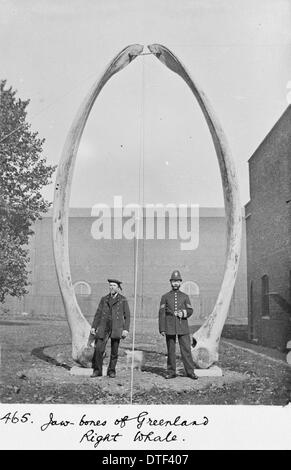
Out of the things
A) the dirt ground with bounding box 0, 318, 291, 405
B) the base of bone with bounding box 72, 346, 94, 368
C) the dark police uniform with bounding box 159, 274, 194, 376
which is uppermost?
the dark police uniform with bounding box 159, 274, 194, 376

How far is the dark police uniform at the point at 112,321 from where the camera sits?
5289 millimetres

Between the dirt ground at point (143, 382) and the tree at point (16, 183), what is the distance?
91 centimetres

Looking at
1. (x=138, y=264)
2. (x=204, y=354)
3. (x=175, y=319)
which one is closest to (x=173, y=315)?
(x=175, y=319)

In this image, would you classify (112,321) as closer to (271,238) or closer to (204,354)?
(204,354)

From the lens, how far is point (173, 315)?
5.49 metres

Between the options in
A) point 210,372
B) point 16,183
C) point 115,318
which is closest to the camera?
point 210,372

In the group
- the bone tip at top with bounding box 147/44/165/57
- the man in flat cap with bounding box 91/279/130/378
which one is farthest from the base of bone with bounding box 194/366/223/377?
the bone tip at top with bounding box 147/44/165/57

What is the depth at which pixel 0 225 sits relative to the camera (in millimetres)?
5797

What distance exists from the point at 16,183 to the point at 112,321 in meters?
2.07

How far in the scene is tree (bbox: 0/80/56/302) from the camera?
5.27 meters

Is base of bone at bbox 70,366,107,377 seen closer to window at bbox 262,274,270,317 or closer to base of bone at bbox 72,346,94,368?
base of bone at bbox 72,346,94,368

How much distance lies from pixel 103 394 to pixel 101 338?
780 millimetres

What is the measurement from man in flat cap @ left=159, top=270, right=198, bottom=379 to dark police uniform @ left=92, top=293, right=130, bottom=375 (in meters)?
0.44

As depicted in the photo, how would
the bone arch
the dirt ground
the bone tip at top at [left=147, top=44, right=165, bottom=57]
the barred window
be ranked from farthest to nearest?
the barred window
the bone arch
the bone tip at top at [left=147, top=44, right=165, bottom=57]
the dirt ground
